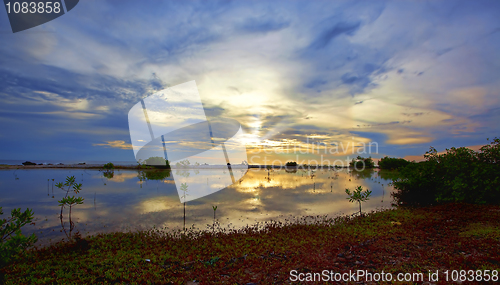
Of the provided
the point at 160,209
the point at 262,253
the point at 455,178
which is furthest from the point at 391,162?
the point at 262,253

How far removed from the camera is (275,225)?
1495cm

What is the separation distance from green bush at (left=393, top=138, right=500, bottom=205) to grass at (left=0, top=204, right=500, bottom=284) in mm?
5937

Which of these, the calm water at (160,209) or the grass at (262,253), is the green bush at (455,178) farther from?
the grass at (262,253)

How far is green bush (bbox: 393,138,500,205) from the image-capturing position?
735 inches

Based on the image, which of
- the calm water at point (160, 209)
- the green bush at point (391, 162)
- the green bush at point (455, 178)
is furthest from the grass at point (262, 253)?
the green bush at point (391, 162)

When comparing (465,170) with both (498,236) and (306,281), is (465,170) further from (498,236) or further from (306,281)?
(306,281)

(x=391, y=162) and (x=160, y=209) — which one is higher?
(x=391, y=162)

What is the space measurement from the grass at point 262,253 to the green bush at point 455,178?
594 cm

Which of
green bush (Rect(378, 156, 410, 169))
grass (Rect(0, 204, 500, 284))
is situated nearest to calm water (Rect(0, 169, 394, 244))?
grass (Rect(0, 204, 500, 284))

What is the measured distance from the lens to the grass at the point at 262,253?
774 centimetres

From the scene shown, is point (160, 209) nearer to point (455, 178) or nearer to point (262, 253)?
point (262, 253)

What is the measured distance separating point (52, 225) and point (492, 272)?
22765 mm

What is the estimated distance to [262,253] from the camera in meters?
9.83

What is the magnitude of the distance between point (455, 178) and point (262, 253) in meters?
21.3
